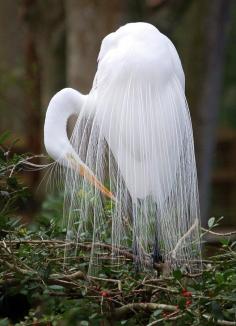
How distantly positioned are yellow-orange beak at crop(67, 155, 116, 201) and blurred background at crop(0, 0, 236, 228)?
4.99ft

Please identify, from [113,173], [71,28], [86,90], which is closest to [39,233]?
[113,173]

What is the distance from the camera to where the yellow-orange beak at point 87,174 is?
105 inches

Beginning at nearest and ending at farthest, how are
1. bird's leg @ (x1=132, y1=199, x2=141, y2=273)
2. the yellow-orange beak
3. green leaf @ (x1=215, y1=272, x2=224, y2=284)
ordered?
green leaf @ (x1=215, y1=272, x2=224, y2=284)
bird's leg @ (x1=132, y1=199, x2=141, y2=273)
the yellow-orange beak

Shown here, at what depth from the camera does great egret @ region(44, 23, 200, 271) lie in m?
2.68

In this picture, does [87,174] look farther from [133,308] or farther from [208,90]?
[208,90]

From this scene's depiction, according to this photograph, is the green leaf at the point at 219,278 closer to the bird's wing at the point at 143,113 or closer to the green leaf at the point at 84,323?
the green leaf at the point at 84,323

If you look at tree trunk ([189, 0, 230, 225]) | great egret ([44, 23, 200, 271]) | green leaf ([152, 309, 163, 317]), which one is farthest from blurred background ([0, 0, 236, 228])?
green leaf ([152, 309, 163, 317])

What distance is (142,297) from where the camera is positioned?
231cm

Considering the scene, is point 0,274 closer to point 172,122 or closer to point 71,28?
point 172,122

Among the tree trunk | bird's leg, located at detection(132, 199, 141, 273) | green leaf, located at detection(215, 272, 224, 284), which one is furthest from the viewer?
the tree trunk

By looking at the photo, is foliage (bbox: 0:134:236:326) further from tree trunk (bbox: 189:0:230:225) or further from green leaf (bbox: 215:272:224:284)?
tree trunk (bbox: 189:0:230:225)

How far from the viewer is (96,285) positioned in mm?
2252

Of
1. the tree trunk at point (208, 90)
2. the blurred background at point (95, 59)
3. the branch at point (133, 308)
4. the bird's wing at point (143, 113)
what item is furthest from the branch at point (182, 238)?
the tree trunk at point (208, 90)

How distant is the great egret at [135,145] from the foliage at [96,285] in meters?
0.22
